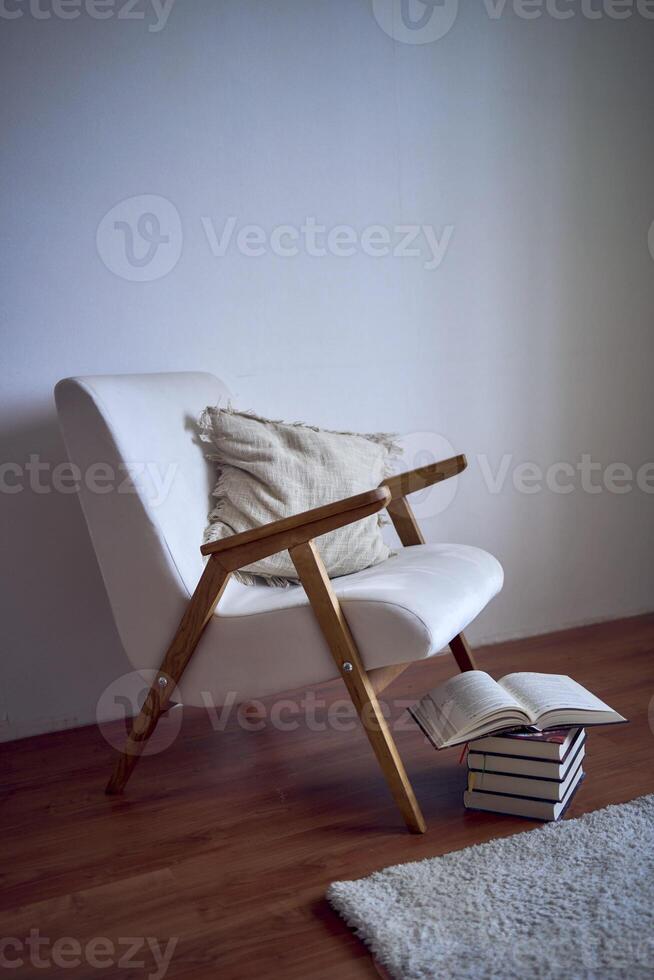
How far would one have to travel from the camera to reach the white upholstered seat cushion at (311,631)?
5.30 feet

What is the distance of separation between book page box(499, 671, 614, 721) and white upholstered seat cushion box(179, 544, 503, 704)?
0.17m

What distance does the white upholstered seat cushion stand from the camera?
162cm

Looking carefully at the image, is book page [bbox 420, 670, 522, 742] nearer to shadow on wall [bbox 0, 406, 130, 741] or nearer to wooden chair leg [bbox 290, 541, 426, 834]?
wooden chair leg [bbox 290, 541, 426, 834]

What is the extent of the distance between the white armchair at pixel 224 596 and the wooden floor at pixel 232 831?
0.11 m

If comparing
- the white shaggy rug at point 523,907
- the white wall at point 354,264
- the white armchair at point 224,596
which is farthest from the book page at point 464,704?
the white wall at point 354,264

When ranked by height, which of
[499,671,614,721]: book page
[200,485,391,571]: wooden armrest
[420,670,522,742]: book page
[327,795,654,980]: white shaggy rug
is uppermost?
[200,485,391,571]: wooden armrest

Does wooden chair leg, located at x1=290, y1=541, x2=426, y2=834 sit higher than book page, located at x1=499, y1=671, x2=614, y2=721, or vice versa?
wooden chair leg, located at x1=290, y1=541, x2=426, y2=834

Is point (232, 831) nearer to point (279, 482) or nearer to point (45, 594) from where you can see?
point (279, 482)

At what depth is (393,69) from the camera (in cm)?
251

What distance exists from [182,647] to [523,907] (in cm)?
76

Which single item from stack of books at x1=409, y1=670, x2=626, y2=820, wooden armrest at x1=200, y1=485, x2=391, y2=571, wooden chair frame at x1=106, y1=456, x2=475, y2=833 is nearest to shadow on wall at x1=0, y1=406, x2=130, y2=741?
wooden chair frame at x1=106, y1=456, x2=475, y2=833

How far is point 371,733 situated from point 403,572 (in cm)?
36

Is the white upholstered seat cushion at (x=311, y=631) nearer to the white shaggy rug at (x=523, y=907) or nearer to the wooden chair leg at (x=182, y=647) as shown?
the wooden chair leg at (x=182, y=647)

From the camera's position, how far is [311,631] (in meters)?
1.67
